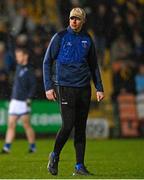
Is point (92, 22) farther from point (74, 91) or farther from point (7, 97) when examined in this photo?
point (74, 91)

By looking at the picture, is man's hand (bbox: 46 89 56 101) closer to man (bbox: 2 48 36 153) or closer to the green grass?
the green grass

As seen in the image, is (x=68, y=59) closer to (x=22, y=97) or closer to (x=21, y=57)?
(x=21, y=57)

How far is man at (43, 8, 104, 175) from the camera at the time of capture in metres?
12.2

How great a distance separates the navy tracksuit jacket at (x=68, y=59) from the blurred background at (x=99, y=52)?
503 inches

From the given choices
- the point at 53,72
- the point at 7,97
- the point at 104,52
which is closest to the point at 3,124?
the point at 7,97

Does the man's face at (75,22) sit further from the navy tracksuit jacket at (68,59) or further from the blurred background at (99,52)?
the blurred background at (99,52)

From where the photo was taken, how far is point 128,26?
94.8ft

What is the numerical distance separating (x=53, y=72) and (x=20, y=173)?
1.69 metres

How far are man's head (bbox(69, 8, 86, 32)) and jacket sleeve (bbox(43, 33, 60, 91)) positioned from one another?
1.02 feet

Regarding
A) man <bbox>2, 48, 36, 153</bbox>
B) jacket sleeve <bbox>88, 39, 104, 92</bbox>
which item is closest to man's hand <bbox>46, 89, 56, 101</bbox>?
jacket sleeve <bbox>88, 39, 104, 92</bbox>

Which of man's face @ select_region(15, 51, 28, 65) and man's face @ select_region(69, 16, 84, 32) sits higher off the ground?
man's face @ select_region(69, 16, 84, 32)

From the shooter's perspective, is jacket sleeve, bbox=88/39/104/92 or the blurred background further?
the blurred background

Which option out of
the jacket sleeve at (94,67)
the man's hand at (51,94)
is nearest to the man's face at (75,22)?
the jacket sleeve at (94,67)

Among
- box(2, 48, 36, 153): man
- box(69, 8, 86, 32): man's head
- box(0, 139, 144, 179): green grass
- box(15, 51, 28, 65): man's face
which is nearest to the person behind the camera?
box(69, 8, 86, 32): man's head
